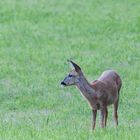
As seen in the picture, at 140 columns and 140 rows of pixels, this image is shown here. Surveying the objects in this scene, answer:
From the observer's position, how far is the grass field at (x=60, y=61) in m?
13.0

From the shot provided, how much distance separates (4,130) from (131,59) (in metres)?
9.68

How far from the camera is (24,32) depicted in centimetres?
2491

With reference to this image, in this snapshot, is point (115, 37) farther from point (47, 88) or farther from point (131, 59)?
point (47, 88)

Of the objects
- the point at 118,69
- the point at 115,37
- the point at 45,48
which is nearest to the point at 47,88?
the point at 118,69

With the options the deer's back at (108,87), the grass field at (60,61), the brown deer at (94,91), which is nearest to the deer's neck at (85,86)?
the brown deer at (94,91)

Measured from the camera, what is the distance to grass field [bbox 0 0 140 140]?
42.6ft

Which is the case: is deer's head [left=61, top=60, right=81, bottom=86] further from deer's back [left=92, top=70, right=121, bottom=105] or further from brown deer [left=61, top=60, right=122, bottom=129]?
deer's back [left=92, top=70, right=121, bottom=105]

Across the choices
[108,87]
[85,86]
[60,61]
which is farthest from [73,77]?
[60,61]

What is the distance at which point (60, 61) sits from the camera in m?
21.3

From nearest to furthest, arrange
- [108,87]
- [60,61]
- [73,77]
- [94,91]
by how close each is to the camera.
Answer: [73,77] < [94,91] < [108,87] < [60,61]

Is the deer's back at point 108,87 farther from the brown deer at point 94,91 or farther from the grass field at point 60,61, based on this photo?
the grass field at point 60,61

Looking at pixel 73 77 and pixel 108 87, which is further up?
pixel 73 77

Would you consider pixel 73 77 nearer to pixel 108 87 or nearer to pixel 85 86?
pixel 85 86

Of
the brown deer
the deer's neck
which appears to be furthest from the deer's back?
the deer's neck
